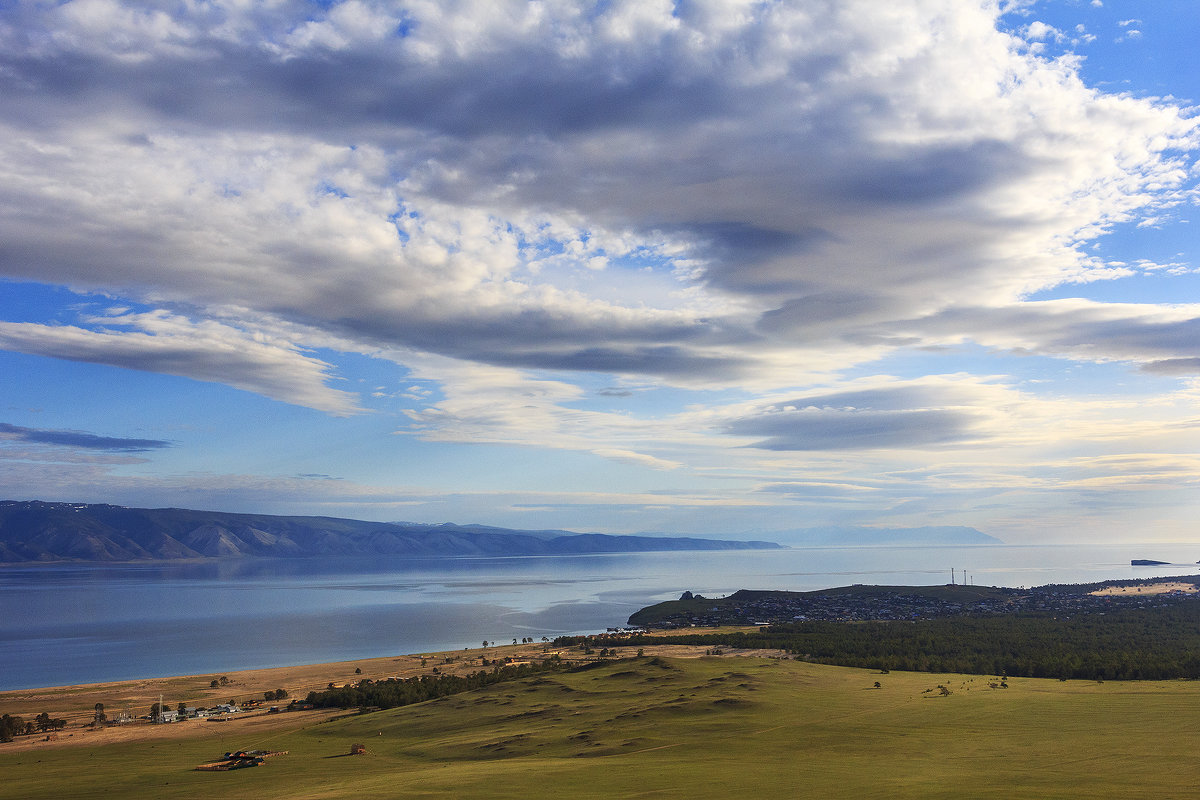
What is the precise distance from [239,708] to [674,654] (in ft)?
168

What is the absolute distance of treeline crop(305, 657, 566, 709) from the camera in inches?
2702

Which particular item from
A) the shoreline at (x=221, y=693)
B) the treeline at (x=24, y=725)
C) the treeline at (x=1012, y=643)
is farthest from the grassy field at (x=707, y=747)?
the treeline at (x=1012, y=643)

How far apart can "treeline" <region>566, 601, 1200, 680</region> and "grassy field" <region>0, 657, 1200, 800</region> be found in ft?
36.6

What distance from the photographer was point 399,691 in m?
70.9

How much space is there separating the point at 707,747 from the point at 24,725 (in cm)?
6062

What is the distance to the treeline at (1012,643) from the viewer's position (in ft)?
227

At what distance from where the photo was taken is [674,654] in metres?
96.2

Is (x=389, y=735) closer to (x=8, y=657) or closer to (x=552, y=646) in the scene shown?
(x=552, y=646)

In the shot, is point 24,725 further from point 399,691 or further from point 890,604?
point 890,604

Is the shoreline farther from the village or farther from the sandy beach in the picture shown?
the village

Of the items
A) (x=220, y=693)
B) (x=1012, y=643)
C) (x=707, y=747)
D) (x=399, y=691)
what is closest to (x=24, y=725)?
(x=220, y=693)

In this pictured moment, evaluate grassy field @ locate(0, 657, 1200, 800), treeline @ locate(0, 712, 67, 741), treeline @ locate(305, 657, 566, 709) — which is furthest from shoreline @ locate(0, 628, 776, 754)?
grassy field @ locate(0, 657, 1200, 800)

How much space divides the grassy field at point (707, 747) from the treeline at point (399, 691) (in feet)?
27.7

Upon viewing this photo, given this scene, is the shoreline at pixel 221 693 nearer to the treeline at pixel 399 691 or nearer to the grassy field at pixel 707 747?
the treeline at pixel 399 691
